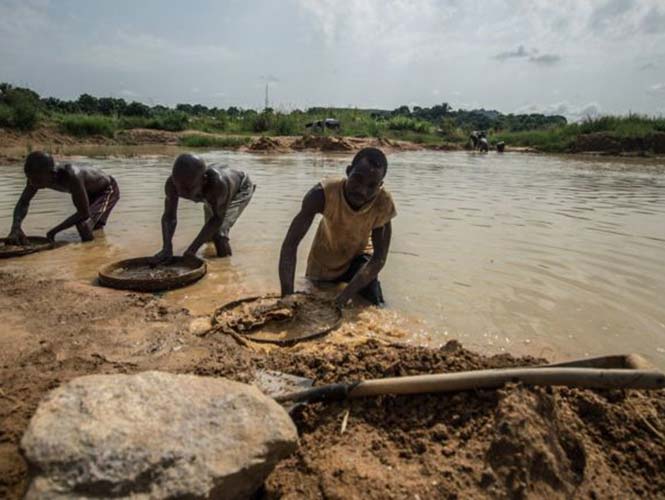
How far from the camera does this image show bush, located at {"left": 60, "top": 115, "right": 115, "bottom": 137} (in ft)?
68.9

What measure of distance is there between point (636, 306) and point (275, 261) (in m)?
3.10

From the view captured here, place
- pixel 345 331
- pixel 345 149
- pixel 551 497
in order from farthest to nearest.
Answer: pixel 345 149 < pixel 345 331 < pixel 551 497

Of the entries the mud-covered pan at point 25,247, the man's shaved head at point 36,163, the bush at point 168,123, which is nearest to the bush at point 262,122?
the bush at point 168,123

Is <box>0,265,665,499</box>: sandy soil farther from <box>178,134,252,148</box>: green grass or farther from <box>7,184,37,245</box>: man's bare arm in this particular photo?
<box>178,134,252,148</box>: green grass

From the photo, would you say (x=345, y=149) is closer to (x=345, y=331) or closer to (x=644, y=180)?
(x=644, y=180)

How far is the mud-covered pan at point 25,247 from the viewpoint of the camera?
175 inches

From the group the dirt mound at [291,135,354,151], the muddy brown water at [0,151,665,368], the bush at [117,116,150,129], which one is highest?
the bush at [117,116,150,129]

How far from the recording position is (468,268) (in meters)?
4.56

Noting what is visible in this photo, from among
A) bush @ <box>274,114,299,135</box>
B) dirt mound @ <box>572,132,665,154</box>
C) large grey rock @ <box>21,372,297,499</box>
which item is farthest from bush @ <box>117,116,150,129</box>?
large grey rock @ <box>21,372,297,499</box>

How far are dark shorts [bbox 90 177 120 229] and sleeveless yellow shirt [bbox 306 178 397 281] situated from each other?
3.20 meters

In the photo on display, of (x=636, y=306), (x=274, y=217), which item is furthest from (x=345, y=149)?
(x=636, y=306)

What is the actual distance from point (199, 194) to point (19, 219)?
2.04 meters

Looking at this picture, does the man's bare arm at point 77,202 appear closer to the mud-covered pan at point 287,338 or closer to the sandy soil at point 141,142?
the mud-covered pan at point 287,338

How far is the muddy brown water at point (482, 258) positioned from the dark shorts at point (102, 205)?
0.18 metres
